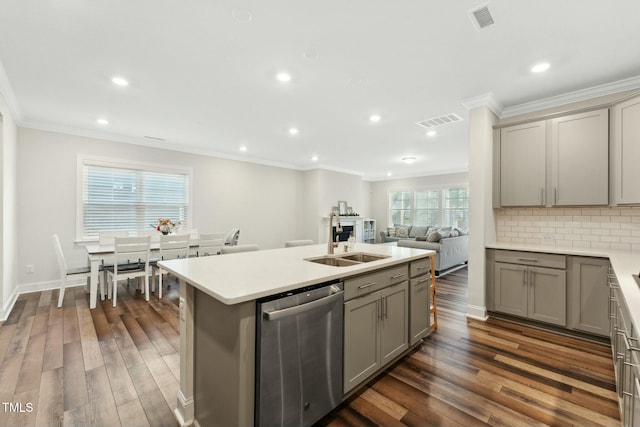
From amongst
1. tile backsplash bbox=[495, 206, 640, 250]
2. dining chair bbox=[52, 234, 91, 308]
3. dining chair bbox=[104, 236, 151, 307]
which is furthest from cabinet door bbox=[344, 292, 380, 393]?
dining chair bbox=[52, 234, 91, 308]

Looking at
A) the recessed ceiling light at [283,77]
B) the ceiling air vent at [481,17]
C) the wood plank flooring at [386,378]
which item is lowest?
the wood plank flooring at [386,378]

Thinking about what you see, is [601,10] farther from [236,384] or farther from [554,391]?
[236,384]

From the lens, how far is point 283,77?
2.94 metres

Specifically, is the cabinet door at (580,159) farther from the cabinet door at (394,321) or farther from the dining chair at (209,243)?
the dining chair at (209,243)

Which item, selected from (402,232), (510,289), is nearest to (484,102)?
(510,289)

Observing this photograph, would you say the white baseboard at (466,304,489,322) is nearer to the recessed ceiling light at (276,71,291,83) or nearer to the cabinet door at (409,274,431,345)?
the cabinet door at (409,274,431,345)

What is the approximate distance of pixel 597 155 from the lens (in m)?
2.98

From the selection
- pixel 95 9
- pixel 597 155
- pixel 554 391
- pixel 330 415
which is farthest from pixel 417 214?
pixel 95 9

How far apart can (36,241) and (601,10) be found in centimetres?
734

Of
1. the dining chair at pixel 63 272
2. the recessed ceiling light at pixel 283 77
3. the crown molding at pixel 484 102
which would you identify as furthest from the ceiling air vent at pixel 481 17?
the dining chair at pixel 63 272

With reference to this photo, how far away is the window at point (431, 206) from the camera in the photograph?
874 centimetres

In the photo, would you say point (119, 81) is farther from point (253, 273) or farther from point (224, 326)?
point (224, 326)

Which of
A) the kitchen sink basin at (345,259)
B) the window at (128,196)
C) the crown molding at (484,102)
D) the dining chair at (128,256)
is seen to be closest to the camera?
the kitchen sink basin at (345,259)

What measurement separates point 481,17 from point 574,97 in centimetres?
211
